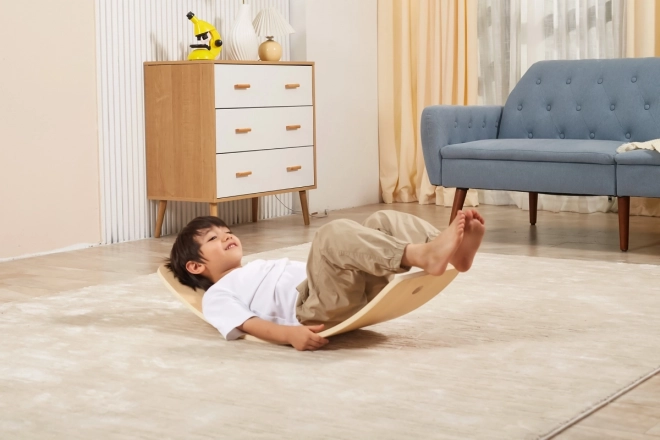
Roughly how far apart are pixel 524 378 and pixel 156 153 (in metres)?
2.73

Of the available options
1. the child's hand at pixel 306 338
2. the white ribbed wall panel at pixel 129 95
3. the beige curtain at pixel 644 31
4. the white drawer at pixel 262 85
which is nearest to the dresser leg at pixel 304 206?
the white drawer at pixel 262 85

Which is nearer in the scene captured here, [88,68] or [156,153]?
[88,68]

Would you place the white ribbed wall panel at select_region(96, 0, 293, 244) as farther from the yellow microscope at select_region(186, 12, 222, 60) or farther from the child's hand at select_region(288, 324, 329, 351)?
the child's hand at select_region(288, 324, 329, 351)

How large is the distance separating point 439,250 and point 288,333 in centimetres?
43

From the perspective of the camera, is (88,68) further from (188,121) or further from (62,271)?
(62,271)

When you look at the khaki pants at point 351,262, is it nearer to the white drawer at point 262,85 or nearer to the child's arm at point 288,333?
the child's arm at point 288,333

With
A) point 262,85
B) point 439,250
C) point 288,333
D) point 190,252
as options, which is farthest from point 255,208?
point 439,250

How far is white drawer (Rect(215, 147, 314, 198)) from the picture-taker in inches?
164

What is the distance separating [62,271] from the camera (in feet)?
11.2

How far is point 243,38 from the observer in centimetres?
446

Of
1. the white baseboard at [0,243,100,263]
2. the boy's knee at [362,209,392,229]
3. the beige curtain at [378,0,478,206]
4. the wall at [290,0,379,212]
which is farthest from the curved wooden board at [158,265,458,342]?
the beige curtain at [378,0,478,206]

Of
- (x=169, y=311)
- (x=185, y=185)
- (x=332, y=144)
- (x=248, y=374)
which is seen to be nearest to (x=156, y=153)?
(x=185, y=185)

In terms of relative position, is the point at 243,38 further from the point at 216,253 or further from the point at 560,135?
the point at 216,253

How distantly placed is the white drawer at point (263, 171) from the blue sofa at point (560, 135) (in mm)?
701
